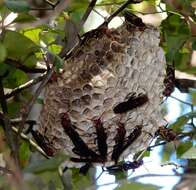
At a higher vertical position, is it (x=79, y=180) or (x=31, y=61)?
(x=31, y=61)

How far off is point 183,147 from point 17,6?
636mm

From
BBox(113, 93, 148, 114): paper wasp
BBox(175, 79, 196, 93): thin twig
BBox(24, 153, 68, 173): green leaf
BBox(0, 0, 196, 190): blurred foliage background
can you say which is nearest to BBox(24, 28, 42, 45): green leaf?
BBox(0, 0, 196, 190): blurred foliage background

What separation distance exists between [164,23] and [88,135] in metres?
0.40

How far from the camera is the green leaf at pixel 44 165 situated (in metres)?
0.95

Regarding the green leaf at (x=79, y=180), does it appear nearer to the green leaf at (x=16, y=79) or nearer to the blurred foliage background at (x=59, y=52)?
the blurred foliage background at (x=59, y=52)

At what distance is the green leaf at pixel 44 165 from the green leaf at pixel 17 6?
296 millimetres

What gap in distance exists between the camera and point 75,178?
5.20 ft

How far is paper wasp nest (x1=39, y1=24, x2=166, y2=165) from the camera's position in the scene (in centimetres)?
132

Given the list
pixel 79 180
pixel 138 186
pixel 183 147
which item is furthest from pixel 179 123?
pixel 138 186

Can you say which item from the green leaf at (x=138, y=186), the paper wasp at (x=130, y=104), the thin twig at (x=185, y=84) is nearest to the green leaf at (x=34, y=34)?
the paper wasp at (x=130, y=104)

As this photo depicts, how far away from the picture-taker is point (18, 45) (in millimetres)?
1303

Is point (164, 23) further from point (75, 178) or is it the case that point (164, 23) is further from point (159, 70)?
point (75, 178)

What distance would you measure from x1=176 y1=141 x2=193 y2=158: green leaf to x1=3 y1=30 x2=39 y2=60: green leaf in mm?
465

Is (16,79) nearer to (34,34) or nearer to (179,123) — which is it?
(34,34)
